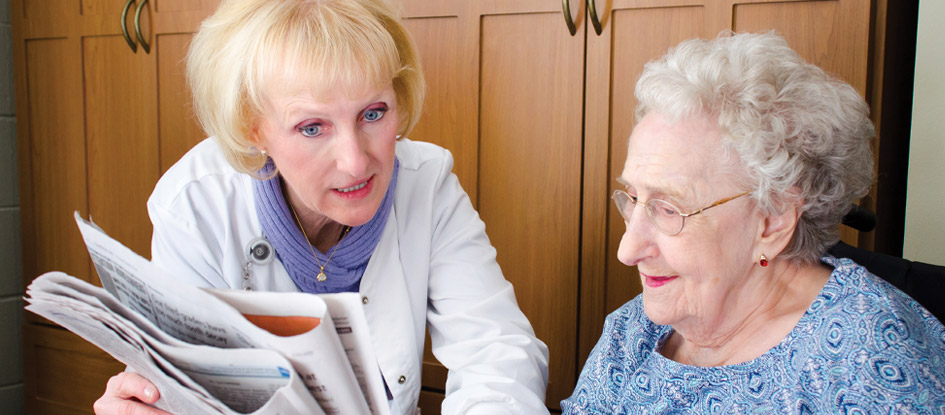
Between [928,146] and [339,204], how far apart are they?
1442mm

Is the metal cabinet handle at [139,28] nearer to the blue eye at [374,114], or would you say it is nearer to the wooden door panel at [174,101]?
the wooden door panel at [174,101]

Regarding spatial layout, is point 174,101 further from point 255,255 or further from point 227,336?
point 227,336

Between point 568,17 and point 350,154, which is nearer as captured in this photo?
point 350,154

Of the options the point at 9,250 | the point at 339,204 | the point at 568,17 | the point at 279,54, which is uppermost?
the point at 568,17

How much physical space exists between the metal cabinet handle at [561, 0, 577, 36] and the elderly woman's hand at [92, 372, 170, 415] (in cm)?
120

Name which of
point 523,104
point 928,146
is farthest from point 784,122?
point 928,146

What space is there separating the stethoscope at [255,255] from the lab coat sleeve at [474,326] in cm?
29

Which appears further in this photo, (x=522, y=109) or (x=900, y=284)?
(x=522, y=109)

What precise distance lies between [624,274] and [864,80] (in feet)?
2.21

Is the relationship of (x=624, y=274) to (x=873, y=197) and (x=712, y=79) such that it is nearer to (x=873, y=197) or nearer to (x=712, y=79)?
(x=873, y=197)

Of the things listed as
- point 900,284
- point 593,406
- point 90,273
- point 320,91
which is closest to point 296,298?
point 320,91

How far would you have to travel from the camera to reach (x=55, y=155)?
2445mm

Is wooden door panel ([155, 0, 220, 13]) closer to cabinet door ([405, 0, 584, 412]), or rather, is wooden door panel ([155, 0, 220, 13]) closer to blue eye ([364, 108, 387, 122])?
cabinet door ([405, 0, 584, 412])

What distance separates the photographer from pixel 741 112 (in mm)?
1025
